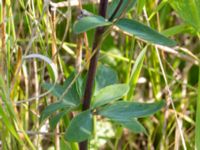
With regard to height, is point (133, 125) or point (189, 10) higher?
point (189, 10)

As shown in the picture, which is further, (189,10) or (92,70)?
(189,10)

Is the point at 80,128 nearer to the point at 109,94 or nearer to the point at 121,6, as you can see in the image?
the point at 109,94

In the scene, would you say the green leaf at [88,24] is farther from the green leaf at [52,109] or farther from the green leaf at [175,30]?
the green leaf at [175,30]

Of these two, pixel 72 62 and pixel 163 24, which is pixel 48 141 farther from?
pixel 163 24

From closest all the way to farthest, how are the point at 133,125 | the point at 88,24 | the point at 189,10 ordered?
the point at 88,24 < the point at 133,125 < the point at 189,10

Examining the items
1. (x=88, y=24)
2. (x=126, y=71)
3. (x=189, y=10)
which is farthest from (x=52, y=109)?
(x=126, y=71)

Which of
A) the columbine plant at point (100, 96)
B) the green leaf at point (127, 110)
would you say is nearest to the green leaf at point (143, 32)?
the columbine plant at point (100, 96)

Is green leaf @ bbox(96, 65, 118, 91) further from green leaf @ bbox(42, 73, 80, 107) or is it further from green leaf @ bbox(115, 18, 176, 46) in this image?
green leaf @ bbox(115, 18, 176, 46)
